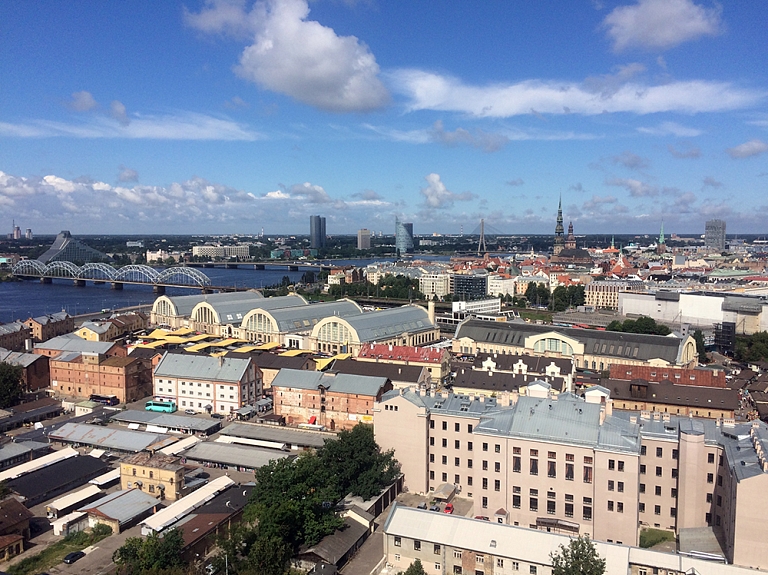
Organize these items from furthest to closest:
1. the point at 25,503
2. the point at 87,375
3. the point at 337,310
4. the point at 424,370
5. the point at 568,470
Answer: the point at 337,310, the point at 87,375, the point at 424,370, the point at 25,503, the point at 568,470

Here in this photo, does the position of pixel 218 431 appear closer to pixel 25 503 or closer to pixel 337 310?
pixel 25 503

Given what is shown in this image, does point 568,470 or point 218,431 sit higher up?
point 568,470

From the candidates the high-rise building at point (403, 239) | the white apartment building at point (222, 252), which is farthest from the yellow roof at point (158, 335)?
the high-rise building at point (403, 239)

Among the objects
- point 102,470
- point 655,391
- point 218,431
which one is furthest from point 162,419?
point 655,391

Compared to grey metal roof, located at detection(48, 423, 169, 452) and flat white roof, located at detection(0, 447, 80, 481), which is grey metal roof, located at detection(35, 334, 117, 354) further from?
flat white roof, located at detection(0, 447, 80, 481)

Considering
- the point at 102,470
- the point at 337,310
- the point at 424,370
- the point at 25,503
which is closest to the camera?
the point at 25,503

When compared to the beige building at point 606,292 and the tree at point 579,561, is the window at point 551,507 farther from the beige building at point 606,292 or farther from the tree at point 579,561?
the beige building at point 606,292
